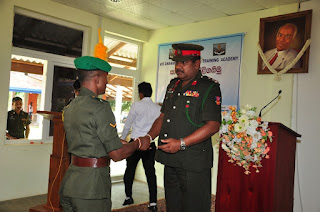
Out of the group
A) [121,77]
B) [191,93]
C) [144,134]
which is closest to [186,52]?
[191,93]

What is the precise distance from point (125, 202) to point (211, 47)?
9.30ft

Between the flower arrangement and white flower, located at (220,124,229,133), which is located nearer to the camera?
the flower arrangement

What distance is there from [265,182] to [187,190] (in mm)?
916

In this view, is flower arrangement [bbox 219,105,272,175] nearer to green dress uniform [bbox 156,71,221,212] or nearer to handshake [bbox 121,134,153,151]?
green dress uniform [bbox 156,71,221,212]

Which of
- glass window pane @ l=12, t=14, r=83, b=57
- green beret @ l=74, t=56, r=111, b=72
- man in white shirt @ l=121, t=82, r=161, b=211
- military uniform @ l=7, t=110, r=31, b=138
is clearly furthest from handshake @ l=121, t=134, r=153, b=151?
glass window pane @ l=12, t=14, r=83, b=57

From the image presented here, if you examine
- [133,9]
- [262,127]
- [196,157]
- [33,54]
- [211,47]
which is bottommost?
[196,157]

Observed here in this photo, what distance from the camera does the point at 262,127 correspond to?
9.00 feet

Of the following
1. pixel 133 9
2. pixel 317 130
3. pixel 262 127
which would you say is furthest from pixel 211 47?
pixel 262 127

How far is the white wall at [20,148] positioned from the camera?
4434mm

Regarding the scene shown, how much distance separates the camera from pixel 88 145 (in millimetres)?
1895

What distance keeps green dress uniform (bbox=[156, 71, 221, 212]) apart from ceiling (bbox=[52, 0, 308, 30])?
260cm

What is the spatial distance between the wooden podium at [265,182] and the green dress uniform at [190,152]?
2.40 feet

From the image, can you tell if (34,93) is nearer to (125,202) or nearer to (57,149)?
(57,149)

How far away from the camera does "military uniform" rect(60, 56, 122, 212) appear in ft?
6.15
